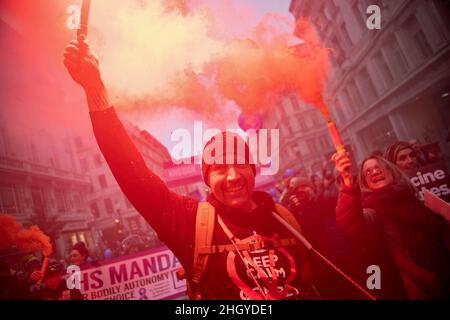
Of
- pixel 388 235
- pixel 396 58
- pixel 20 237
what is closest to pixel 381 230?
pixel 388 235

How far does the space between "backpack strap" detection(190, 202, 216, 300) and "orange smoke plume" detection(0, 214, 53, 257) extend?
9.76 ft

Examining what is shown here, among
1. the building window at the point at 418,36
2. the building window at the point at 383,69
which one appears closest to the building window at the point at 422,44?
the building window at the point at 418,36

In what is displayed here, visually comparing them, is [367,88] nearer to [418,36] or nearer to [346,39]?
[346,39]

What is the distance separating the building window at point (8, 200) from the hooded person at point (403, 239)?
15.4 feet

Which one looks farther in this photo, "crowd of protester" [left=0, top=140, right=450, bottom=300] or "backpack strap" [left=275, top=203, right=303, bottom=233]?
"crowd of protester" [left=0, top=140, right=450, bottom=300]

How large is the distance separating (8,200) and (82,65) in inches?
131

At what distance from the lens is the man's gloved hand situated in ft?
7.17

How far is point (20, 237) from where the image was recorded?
417cm

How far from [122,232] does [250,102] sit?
3.05 m

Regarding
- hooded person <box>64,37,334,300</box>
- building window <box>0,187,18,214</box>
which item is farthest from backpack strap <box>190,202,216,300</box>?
building window <box>0,187,18,214</box>

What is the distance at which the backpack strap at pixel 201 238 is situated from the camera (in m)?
2.47

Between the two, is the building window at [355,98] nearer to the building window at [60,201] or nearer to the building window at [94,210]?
the building window at [94,210]

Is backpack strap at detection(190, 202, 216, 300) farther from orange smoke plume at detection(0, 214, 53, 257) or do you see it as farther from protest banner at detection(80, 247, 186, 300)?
orange smoke plume at detection(0, 214, 53, 257)
